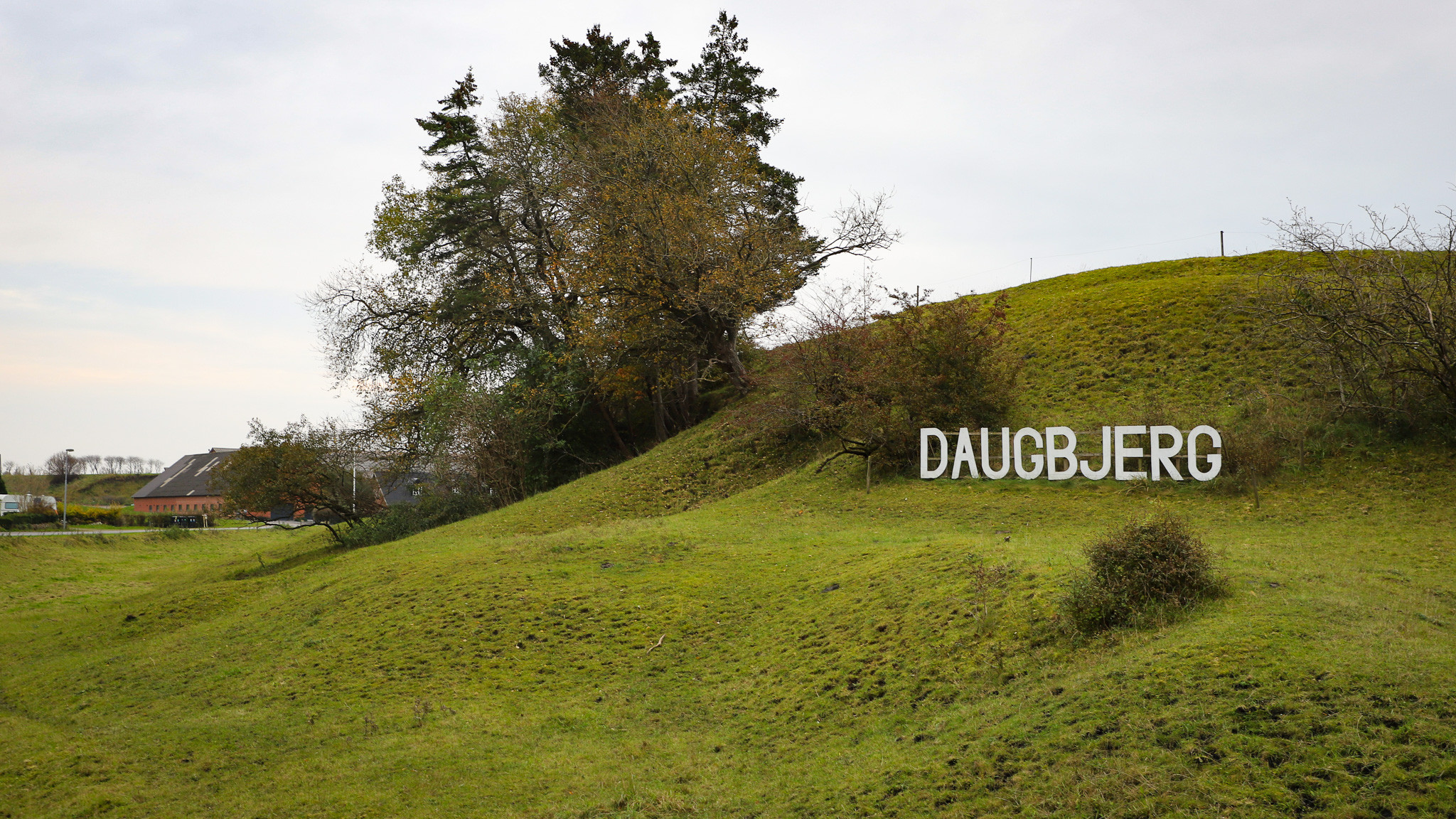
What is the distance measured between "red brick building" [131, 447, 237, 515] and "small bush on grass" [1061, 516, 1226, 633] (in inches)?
3016

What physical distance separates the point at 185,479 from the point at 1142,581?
87.5 metres

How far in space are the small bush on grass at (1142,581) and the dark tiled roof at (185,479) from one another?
7943cm

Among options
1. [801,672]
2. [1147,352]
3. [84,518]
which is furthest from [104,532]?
[1147,352]

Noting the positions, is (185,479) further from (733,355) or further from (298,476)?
(733,355)

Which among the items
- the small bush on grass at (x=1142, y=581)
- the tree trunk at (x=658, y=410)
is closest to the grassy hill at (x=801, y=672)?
the small bush on grass at (x=1142, y=581)

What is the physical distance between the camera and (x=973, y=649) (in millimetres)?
9344

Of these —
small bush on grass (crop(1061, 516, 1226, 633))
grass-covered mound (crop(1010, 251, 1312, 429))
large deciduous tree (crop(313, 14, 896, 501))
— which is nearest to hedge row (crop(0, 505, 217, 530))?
large deciduous tree (crop(313, 14, 896, 501))

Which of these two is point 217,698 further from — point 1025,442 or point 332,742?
point 1025,442

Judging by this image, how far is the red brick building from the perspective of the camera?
243 ft

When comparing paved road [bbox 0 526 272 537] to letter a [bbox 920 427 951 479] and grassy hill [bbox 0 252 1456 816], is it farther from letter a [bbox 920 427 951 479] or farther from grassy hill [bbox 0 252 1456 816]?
letter a [bbox 920 427 951 479]

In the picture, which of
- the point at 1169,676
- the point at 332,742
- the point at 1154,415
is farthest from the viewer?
the point at 1154,415

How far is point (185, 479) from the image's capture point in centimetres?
7806

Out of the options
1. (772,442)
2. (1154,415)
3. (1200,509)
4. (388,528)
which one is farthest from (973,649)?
(388,528)

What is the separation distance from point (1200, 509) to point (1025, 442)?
579 centimetres
